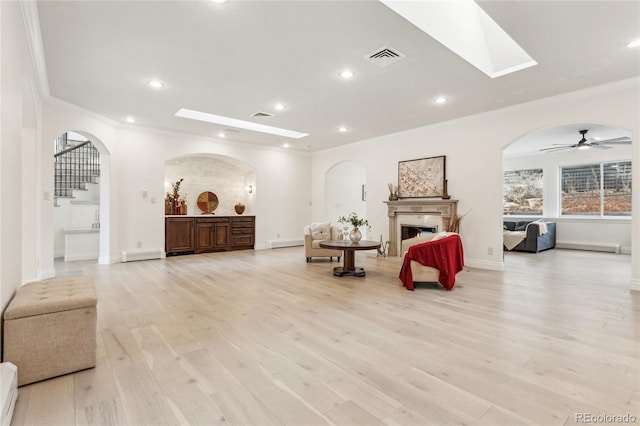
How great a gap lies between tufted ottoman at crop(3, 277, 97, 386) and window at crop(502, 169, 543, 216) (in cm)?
1119

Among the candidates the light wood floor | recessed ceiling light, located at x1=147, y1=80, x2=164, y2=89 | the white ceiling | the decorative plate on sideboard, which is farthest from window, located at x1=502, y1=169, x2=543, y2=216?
recessed ceiling light, located at x1=147, y1=80, x2=164, y2=89

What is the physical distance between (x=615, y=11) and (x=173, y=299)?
17.7 ft

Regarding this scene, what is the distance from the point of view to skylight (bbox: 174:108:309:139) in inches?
241

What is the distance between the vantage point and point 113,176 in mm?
6344

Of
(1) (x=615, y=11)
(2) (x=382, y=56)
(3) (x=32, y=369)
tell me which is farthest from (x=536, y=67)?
(3) (x=32, y=369)

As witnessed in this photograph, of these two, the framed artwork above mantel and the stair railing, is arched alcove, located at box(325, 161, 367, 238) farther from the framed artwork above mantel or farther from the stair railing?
the stair railing

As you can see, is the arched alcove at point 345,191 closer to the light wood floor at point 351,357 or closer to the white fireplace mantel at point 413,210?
the white fireplace mantel at point 413,210

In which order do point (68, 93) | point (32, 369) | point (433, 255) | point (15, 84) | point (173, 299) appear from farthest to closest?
point (68, 93) < point (433, 255) < point (173, 299) < point (15, 84) < point (32, 369)

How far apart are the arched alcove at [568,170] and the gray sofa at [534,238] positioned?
51 centimetres

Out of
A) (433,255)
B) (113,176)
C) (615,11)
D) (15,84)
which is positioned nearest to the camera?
(15,84)

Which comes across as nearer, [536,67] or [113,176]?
[536,67]

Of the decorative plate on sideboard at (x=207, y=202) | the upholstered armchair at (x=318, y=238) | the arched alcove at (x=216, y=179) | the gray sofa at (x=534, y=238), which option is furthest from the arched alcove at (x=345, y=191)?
the gray sofa at (x=534, y=238)

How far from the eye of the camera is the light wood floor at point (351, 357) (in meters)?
1.75

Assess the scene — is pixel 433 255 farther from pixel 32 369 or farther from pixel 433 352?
pixel 32 369
